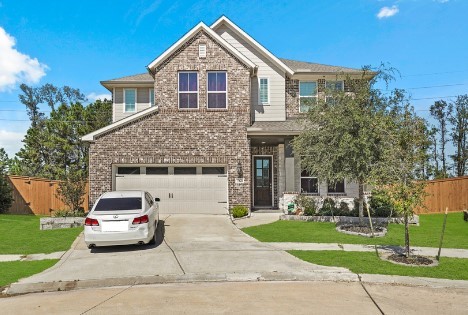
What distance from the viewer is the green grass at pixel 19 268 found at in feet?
25.7

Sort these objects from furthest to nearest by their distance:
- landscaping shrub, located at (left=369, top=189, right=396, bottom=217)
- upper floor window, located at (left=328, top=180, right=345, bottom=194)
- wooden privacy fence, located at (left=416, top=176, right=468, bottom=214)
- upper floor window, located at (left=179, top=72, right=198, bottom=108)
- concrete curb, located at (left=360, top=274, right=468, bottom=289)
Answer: wooden privacy fence, located at (left=416, top=176, right=468, bottom=214) → upper floor window, located at (left=328, top=180, right=345, bottom=194) → upper floor window, located at (left=179, top=72, right=198, bottom=108) → landscaping shrub, located at (left=369, top=189, right=396, bottom=217) → concrete curb, located at (left=360, top=274, right=468, bottom=289)

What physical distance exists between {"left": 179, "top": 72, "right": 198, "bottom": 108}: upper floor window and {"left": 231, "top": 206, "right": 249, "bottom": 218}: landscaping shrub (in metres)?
5.23

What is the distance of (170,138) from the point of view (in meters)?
17.5

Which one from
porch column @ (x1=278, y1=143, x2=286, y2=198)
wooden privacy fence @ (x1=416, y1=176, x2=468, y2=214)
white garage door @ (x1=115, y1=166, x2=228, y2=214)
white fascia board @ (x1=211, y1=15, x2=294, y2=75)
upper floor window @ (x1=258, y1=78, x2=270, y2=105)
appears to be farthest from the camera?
upper floor window @ (x1=258, y1=78, x2=270, y2=105)

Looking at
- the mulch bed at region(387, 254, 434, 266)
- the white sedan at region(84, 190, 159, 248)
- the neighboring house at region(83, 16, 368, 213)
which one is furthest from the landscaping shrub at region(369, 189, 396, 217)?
the white sedan at region(84, 190, 159, 248)

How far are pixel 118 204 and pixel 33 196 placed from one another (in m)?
12.9

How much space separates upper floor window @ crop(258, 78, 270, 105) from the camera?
773 inches

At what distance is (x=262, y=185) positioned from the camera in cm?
1953

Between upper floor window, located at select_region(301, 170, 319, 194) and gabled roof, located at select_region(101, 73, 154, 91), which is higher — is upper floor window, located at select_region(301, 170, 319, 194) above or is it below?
below

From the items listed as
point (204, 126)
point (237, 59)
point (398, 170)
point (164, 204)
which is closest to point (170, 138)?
point (204, 126)

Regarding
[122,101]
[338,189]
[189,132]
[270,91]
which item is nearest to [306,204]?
[338,189]

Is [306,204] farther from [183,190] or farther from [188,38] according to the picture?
[188,38]

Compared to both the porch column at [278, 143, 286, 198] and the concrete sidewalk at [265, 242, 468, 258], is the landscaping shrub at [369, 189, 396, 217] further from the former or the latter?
the concrete sidewalk at [265, 242, 468, 258]

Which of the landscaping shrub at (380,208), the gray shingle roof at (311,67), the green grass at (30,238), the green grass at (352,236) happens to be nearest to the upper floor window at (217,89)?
the gray shingle roof at (311,67)
